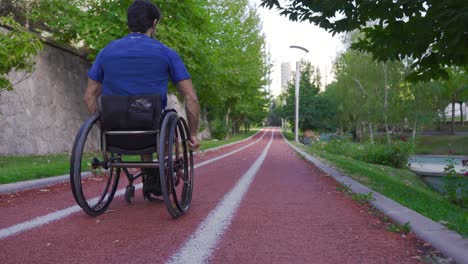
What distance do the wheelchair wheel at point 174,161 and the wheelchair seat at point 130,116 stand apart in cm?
12

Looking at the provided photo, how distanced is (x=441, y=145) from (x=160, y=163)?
43.5m

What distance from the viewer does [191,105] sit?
11.9 feet

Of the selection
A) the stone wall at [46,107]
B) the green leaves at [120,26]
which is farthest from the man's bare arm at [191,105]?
the green leaves at [120,26]

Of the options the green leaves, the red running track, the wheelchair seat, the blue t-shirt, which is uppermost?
the green leaves

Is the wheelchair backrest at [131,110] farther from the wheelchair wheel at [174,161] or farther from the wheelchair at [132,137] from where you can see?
the wheelchair wheel at [174,161]

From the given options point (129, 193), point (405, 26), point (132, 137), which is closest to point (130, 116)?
point (132, 137)

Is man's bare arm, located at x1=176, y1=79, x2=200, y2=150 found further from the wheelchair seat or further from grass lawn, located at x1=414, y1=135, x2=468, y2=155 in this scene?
grass lawn, located at x1=414, y1=135, x2=468, y2=155

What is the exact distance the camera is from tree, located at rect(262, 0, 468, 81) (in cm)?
616

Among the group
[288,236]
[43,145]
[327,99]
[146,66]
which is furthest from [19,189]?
[327,99]

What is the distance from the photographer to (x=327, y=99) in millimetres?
46062

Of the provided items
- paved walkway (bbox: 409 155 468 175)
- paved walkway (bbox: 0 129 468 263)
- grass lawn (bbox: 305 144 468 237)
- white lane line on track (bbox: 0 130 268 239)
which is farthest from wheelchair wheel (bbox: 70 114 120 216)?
paved walkway (bbox: 409 155 468 175)

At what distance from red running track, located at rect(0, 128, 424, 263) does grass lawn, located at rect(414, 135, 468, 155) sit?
3405 cm

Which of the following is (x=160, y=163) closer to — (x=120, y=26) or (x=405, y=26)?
(x=405, y=26)

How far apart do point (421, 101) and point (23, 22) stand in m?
35.1
